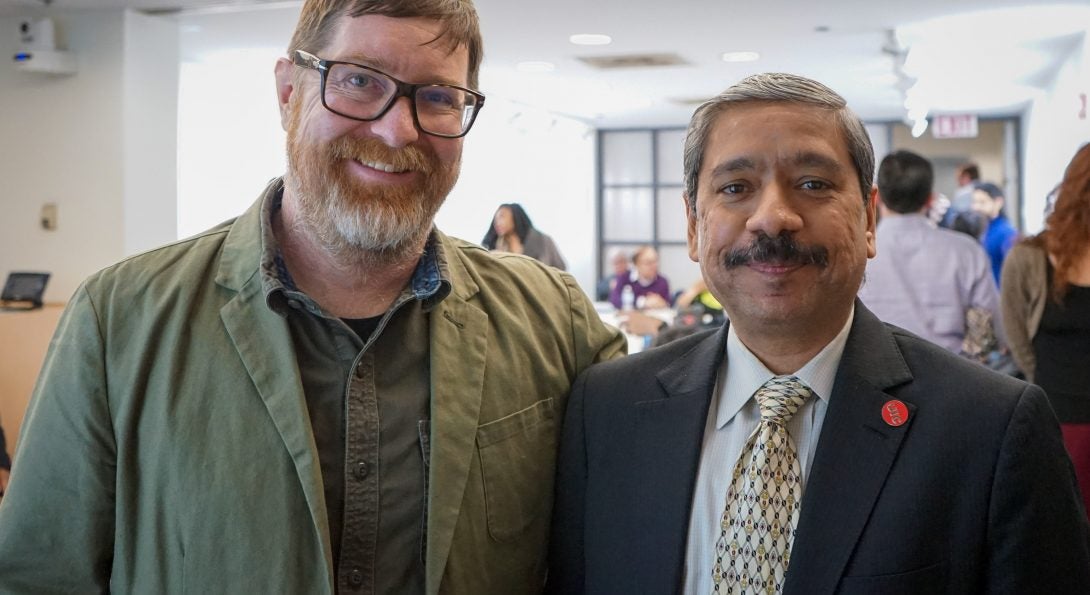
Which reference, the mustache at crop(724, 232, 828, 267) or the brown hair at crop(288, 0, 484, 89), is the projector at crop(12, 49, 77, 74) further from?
the mustache at crop(724, 232, 828, 267)

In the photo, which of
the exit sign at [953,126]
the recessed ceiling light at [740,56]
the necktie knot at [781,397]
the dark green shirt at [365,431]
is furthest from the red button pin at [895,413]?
the exit sign at [953,126]

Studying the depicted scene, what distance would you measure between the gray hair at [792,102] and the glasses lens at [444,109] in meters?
0.35

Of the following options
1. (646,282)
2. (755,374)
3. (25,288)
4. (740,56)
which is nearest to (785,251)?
(755,374)

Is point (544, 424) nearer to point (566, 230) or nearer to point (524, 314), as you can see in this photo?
point (524, 314)

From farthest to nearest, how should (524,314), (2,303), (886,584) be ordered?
1. (2,303)
2. (524,314)
3. (886,584)

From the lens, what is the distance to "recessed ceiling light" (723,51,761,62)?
7969mm

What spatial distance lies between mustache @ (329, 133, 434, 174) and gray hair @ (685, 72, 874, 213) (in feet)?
1.39

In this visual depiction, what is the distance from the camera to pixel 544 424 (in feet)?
5.24

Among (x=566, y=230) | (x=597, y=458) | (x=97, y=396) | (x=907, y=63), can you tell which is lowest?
(x=597, y=458)

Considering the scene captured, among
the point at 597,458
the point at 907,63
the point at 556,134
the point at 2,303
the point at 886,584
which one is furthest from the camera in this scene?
the point at 556,134

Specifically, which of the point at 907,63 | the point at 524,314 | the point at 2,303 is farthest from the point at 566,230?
the point at 524,314

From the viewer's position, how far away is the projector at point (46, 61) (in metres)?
5.80

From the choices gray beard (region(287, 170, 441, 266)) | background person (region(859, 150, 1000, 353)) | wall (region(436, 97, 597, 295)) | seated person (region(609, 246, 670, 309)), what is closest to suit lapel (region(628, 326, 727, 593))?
gray beard (region(287, 170, 441, 266))

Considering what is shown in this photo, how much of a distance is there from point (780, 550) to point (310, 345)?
723 mm
